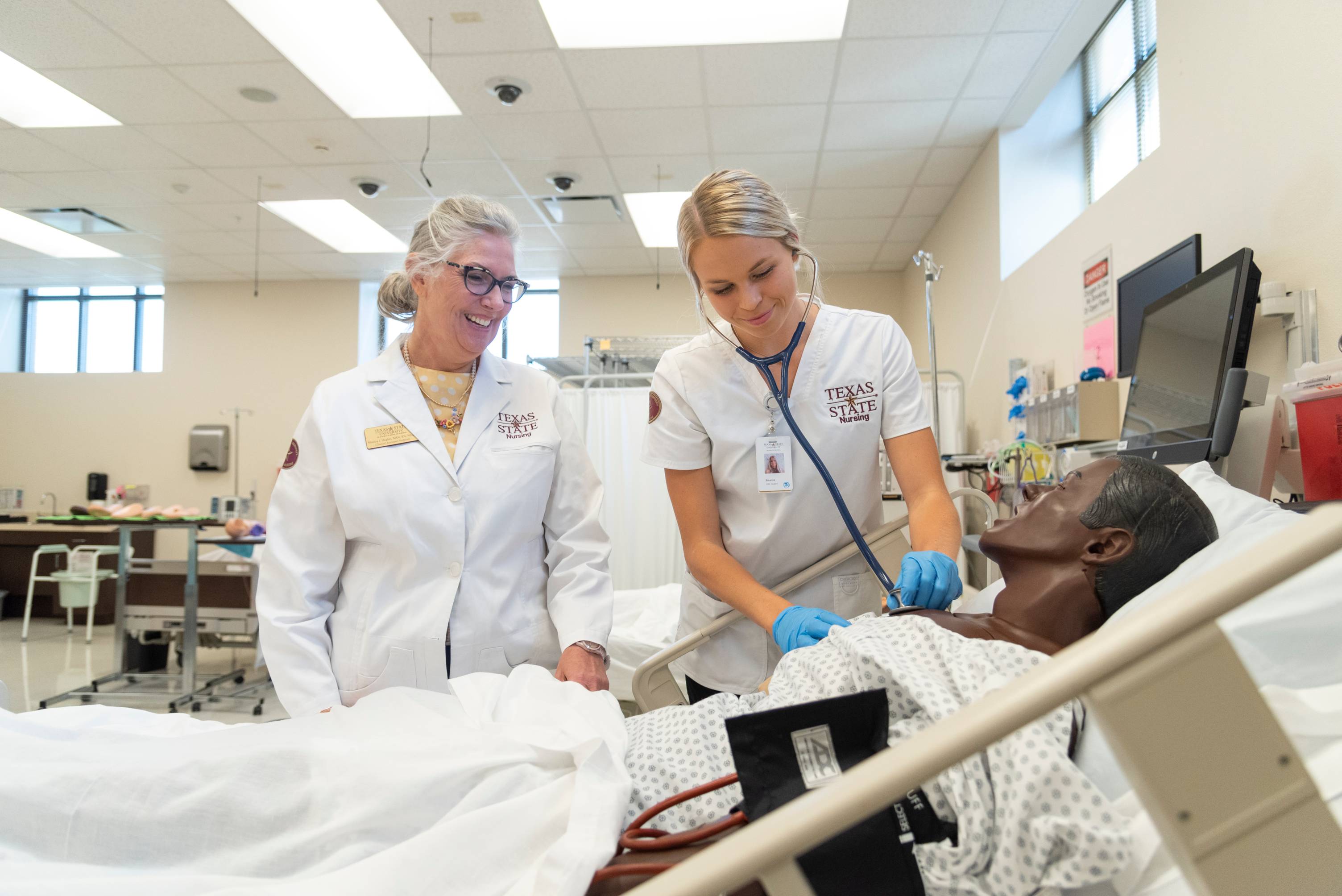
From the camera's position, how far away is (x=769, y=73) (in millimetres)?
3922

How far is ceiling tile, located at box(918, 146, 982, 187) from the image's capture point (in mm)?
4762

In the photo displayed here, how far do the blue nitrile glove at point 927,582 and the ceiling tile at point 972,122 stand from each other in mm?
3663

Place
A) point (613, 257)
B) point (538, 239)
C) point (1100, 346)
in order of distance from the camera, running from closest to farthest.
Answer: point (1100, 346)
point (538, 239)
point (613, 257)

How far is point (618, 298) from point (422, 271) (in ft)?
20.3

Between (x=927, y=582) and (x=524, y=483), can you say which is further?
(x=524, y=483)

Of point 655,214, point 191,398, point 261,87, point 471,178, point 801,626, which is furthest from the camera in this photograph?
point 191,398

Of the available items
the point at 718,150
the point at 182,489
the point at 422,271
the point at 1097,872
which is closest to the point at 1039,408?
the point at 718,150

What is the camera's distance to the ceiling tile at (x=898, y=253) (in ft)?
21.6

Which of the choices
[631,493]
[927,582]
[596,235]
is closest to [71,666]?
[631,493]

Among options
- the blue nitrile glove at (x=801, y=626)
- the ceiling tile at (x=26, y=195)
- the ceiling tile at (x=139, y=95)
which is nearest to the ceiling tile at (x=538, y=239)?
the ceiling tile at (x=139, y=95)

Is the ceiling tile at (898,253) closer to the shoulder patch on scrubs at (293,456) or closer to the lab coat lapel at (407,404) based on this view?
the lab coat lapel at (407,404)

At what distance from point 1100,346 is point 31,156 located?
19.9ft

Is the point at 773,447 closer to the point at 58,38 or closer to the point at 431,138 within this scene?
the point at 431,138

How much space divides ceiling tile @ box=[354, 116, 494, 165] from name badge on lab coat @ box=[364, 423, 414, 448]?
340cm
